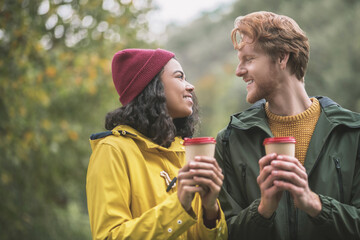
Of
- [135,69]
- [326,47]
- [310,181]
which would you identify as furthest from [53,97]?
[326,47]

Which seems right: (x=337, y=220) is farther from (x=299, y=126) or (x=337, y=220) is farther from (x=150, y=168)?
(x=150, y=168)

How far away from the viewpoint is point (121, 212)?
2.94 meters

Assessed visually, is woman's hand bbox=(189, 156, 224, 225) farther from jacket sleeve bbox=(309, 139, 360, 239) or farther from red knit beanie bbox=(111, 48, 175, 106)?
red knit beanie bbox=(111, 48, 175, 106)

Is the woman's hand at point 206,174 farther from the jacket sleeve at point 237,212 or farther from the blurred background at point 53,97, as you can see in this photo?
the blurred background at point 53,97

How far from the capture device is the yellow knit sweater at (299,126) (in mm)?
3309

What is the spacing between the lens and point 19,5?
253 inches

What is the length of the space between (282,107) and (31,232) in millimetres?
5980

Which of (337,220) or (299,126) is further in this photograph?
(299,126)

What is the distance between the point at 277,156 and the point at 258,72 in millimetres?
929

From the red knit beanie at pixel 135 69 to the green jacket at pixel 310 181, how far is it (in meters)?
0.71

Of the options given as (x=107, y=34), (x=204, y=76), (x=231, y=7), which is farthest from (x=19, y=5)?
(x=204, y=76)

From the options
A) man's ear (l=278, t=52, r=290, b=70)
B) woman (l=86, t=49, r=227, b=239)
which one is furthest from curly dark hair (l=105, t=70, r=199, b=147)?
man's ear (l=278, t=52, r=290, b=70)

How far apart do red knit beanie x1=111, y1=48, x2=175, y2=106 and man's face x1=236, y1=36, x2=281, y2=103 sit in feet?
1.97

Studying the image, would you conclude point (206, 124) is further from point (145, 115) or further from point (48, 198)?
point (145, 115)
